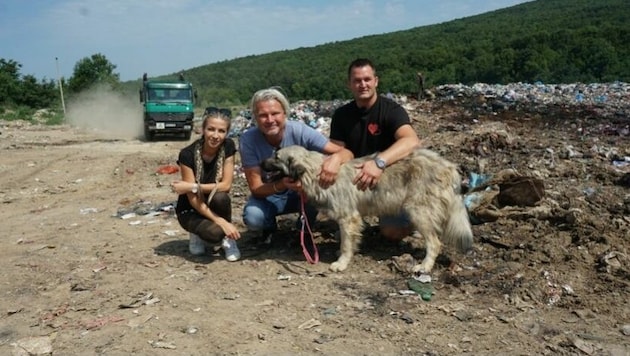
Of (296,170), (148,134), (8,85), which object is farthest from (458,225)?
(8,85)

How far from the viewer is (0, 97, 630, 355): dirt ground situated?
3131 mm

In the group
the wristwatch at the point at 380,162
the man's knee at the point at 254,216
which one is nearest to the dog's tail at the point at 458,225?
the wristwatch at the point at 380,162

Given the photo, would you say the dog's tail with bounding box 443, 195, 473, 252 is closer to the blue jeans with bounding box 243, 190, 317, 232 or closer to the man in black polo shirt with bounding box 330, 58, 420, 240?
the man in black polo shirt with bounding box 330, 58, 420, 240

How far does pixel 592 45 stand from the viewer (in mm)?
41375

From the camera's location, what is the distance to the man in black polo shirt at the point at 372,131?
414 centimetres

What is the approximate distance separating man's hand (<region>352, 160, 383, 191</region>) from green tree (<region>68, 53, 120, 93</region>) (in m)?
37.4

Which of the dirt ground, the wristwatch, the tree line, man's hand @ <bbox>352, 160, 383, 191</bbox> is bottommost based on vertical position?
the dirt ground

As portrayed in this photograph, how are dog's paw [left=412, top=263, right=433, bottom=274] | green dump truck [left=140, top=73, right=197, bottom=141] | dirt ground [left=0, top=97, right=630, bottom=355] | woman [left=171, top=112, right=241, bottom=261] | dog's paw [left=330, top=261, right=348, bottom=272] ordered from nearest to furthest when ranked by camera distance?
1. dirt ground [left=0, top=97, right=630, bottom=355]
2. dog's paw [left=412, top=263, right=433, bottom=274]
3. dog's paw [left=330, top=261, right=348, bottom=272]
4. woman [left=171, top=112, right=241, bottom=261]
5. green dump truck [left=140, top=73, right=197, bottom=141]

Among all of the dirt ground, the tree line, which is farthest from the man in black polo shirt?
the tree line

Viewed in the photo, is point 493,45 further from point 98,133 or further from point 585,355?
point 585,355

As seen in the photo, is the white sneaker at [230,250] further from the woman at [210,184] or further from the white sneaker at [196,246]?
the white sneaker at [196,246]

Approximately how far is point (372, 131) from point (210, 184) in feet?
5.06

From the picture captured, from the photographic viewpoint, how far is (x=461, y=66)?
4991 centimetres

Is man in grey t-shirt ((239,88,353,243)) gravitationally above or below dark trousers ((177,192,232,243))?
above
